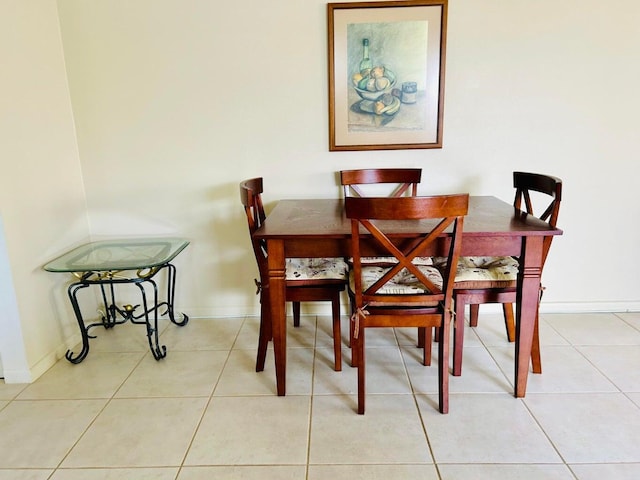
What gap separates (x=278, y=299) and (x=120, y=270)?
87 cm

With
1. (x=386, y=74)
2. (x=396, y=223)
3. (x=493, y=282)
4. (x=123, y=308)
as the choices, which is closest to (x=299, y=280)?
(x=396, y=223)

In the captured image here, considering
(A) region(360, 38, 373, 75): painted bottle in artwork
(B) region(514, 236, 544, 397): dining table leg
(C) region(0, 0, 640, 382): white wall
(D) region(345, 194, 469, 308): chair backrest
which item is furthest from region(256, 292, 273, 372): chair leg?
(A) region(360, 38, 373, 75): painted bottle in artwork

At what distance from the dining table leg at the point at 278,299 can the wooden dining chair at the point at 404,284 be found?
31 cm

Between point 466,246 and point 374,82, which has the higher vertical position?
point 374,82

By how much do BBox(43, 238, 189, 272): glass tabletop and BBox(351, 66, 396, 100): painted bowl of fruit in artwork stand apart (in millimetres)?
1340

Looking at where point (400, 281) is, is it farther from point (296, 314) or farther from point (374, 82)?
point (374, 82)

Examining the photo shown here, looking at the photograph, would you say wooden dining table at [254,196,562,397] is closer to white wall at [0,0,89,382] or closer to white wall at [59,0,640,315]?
white wall at [59,0,640,315]

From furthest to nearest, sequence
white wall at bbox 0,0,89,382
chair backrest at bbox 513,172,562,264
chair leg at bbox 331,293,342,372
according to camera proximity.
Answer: chair leg at bbox 331,293,342,372
white wall at bbox 0,0,89,382
chair backrest at bbox 513,172,562,264

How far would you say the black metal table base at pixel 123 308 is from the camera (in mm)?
2275

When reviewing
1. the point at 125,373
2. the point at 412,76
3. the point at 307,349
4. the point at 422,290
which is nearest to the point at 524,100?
the point at 412,76

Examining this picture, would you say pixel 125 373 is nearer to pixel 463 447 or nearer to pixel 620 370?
pixel 463 447

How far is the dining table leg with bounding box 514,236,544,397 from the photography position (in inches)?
70.9

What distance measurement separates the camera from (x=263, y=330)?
7.03 ft

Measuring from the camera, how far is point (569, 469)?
1.51 meters
